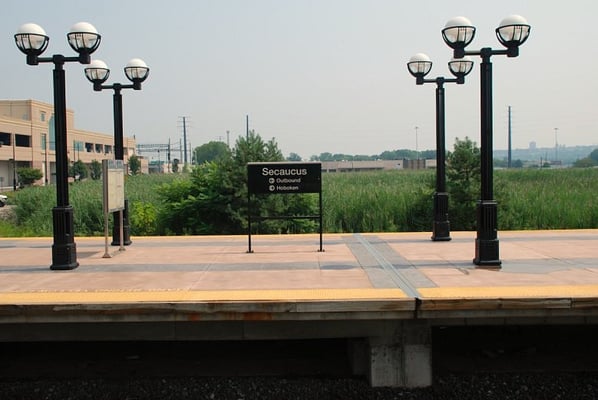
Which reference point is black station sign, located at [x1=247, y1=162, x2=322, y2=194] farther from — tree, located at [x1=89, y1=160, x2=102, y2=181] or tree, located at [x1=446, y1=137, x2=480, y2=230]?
tree, located at [x1=89, y1=160, x2=102, y2=181]

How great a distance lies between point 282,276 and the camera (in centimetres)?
778

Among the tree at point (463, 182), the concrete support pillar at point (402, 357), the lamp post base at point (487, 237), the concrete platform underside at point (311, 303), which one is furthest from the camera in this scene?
the tree at point (463, 182)

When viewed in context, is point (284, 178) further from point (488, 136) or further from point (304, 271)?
point (488, 136)

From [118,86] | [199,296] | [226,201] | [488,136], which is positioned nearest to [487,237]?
[488,136]

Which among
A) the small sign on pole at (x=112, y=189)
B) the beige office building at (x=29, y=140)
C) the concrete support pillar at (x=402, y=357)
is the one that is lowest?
the concrete support pillar at (x=402, y=357)

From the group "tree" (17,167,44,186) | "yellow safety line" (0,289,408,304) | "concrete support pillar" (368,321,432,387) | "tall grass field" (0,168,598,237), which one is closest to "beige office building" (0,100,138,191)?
"tree" (17,167,44,186)

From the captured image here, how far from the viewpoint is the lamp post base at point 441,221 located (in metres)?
11.7

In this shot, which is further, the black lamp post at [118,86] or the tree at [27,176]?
the tree at [27,176]

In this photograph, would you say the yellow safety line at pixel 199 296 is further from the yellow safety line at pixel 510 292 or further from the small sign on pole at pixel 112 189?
the small sign on pole at pixel 112 189

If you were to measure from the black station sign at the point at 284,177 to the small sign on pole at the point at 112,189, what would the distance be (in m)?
2.43

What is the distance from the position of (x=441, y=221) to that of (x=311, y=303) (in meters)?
6.32

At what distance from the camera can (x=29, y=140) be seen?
82.0 metres

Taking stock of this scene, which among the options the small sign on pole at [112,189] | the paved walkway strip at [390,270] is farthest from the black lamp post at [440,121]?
the small sign on pole at [112,189]

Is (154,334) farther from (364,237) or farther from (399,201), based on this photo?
(399,201)
